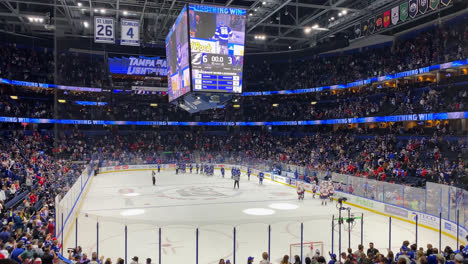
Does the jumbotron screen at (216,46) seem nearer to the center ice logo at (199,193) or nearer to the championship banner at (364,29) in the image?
the center ice logo at (199,193)

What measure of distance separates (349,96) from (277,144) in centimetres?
944

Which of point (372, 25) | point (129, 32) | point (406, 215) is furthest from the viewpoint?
point (372, 25)

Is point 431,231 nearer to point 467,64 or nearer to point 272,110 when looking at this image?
point 467,64

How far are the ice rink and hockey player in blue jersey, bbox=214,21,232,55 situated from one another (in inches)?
336

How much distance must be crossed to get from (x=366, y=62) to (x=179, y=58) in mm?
18980

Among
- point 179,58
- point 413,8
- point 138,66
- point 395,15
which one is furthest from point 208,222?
point 138,66

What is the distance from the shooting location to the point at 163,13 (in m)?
29.9

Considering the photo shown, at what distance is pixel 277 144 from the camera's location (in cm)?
3950

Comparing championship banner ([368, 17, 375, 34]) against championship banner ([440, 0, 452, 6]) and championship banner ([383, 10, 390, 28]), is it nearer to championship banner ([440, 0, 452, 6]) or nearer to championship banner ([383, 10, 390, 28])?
championship banner ([383, 10, 390, 28])

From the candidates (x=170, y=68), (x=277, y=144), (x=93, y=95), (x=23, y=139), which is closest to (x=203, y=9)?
(x=170, y=68)

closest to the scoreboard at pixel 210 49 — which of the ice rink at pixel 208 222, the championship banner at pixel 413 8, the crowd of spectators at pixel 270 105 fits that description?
the crowd of spectators at pixel 270 105

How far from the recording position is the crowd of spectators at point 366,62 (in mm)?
22797

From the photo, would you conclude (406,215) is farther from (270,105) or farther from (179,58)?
(270,105)

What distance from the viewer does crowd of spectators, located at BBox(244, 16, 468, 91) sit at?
22.8 meters
